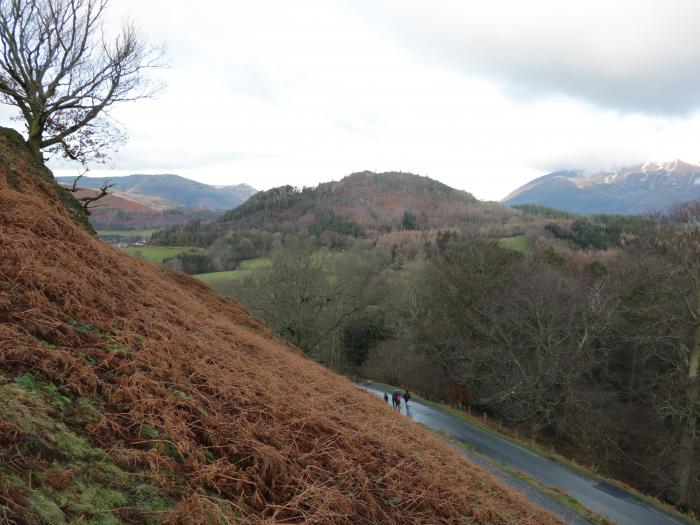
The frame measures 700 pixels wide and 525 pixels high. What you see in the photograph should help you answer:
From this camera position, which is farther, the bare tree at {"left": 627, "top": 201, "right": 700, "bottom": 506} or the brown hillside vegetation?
the bare tree at {"left": 627, "top": 201, "right": 700, "bottom": 506}

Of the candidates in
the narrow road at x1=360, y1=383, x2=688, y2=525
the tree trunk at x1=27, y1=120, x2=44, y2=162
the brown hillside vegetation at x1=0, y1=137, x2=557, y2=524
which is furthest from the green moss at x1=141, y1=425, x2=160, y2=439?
the narrow road at x1=360, y1=383, x2=688, y2=525

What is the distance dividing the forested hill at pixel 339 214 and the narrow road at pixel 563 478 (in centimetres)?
9028

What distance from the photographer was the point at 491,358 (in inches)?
1037

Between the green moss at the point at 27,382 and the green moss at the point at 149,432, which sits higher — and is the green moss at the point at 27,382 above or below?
above

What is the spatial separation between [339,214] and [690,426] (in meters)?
132

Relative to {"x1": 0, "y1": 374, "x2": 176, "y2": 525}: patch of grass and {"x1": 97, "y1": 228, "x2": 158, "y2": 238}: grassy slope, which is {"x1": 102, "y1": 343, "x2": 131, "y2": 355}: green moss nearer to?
{"x1": 0, "y1": 374, "x2": 176, "y2": 525}: patch of grass

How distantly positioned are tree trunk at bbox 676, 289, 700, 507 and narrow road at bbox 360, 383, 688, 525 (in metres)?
4.14

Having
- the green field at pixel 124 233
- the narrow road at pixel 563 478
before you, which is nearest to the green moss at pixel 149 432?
the narrow road at pixel 563 478

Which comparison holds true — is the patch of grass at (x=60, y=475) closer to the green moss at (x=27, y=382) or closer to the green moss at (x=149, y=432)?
the green moss at (x=27, y=382)

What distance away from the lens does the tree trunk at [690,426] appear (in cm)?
1788

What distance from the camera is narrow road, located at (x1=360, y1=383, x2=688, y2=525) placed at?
532 inches

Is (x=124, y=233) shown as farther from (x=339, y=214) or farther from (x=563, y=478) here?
(x=563, y=478)

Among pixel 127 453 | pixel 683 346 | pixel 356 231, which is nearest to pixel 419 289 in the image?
pixel 683 346

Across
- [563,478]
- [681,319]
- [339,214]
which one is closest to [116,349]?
[563,478]
